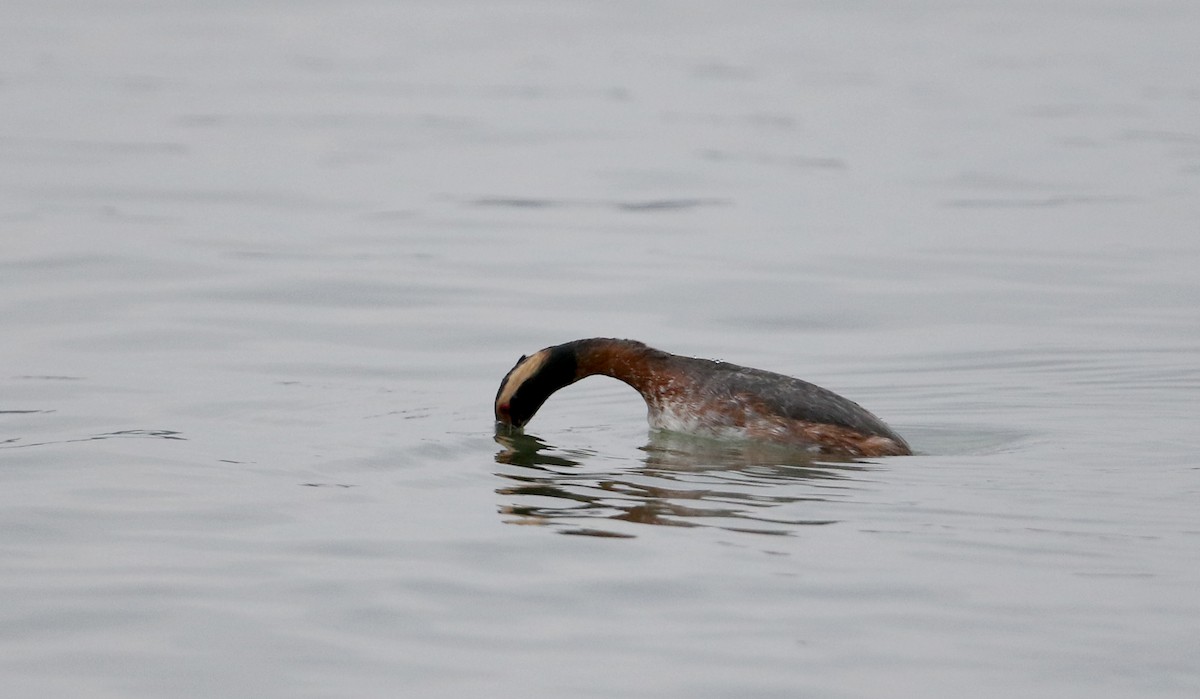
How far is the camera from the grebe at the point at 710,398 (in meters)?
13.2

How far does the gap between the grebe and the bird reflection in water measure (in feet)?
0.54

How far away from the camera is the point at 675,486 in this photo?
39.8 ft

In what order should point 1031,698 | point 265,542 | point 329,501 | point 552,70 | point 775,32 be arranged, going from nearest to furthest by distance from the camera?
point 1031,698 → point 265,542 → point 329,501 → point 552,70 → point 775,32

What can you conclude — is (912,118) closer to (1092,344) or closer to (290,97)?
(290,97)

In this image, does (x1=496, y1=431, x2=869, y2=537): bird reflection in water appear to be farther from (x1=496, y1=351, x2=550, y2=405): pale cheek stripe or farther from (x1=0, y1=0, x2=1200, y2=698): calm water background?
(x1=496, y1=351, x2=550, y2=405): pale cheek stripe

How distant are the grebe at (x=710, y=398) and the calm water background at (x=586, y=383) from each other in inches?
10.3

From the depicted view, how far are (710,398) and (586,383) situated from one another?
3.18m

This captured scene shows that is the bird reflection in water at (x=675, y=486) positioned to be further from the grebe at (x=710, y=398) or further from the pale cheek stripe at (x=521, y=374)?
the pale cheek stripe at (x=521, y=374)

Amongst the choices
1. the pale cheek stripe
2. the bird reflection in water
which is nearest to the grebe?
the pale cheek stripe

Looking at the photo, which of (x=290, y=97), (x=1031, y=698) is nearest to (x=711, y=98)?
→ (x=290, y=97)

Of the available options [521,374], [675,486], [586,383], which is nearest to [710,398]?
[521,374]

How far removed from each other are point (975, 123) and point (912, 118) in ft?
4.02

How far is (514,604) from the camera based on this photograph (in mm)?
9617

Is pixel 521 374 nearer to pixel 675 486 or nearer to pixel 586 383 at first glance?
pixel 675 486
